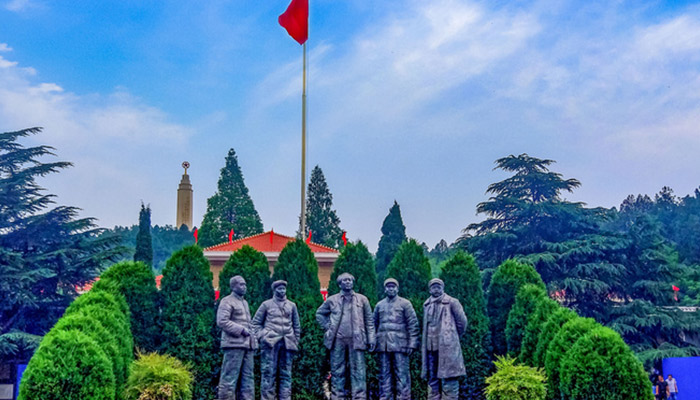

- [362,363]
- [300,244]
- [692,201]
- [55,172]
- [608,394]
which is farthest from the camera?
[692,201]

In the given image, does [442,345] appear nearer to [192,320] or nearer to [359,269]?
[359,269]

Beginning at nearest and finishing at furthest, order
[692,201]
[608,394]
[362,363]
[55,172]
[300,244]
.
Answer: [608,394] → [362,363] → [300,244] → [55,172] → [692,201]

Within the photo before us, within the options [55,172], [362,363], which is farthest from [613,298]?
[55,172]

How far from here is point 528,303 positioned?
425 inches

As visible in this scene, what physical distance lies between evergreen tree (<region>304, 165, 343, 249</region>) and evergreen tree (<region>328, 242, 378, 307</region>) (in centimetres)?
2403

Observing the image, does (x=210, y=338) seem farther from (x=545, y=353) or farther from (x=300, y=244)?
(x=545, y=353)

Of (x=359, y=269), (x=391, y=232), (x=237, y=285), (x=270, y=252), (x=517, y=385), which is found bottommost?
(x=517, y=385)

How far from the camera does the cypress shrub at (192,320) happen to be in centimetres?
1088

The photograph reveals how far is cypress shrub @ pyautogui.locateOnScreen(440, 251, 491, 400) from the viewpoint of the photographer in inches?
431

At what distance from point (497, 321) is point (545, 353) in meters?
2.03

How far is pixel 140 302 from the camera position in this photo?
36.6ft

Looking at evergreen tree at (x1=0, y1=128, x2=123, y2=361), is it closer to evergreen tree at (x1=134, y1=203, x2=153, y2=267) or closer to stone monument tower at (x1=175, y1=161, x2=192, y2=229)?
evergreen tree at (x1=134, y1=203, x2=153, y2=267)

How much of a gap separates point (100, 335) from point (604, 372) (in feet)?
22.6

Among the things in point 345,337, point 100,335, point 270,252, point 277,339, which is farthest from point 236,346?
point 270,252
